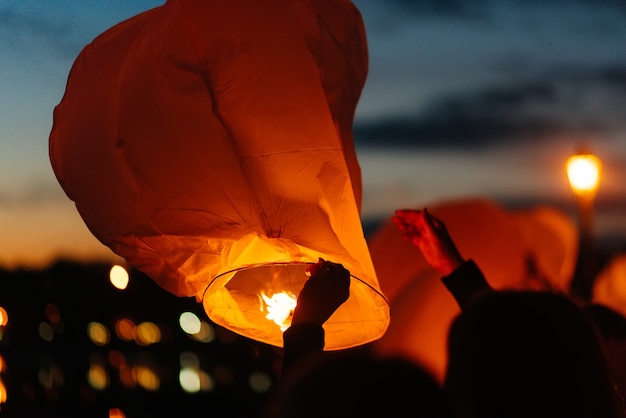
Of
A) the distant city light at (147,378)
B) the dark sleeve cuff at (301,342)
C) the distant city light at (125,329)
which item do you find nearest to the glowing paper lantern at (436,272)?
the dark sleeve cuff at (301,342)

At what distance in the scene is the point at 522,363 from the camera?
2.10 m

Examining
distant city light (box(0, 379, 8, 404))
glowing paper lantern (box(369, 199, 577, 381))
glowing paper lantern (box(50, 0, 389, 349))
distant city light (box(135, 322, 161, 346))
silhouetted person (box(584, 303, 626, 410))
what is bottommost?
distant city light (box(135, 322, 161, 346))

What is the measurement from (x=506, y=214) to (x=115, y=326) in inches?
2930

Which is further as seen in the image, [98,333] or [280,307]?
[98,333]

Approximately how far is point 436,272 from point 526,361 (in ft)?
7.44

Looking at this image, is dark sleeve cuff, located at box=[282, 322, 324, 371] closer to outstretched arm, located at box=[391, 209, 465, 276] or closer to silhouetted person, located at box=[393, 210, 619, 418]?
silhouetted person, located at box=[393, 210, 619, 418]

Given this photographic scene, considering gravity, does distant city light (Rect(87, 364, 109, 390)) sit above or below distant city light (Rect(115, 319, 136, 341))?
above

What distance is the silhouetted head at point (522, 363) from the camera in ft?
6.86

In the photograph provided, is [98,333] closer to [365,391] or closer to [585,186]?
[585,186]

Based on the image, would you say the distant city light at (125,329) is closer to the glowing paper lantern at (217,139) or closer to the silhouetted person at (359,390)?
the glowing paper lantern at (217,139)

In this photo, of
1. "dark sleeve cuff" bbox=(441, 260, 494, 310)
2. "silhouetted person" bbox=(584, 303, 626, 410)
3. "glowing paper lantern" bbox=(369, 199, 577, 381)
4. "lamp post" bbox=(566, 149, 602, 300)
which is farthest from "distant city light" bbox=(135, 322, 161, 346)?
"dark sleeve cuff" bbox=(441, 260, 494, 310)

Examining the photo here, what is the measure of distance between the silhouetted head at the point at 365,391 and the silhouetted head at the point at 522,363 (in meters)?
0.36

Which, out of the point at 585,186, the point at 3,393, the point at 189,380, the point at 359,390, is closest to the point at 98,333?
the point at 189,380

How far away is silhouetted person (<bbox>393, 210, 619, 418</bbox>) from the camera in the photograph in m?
2.09
